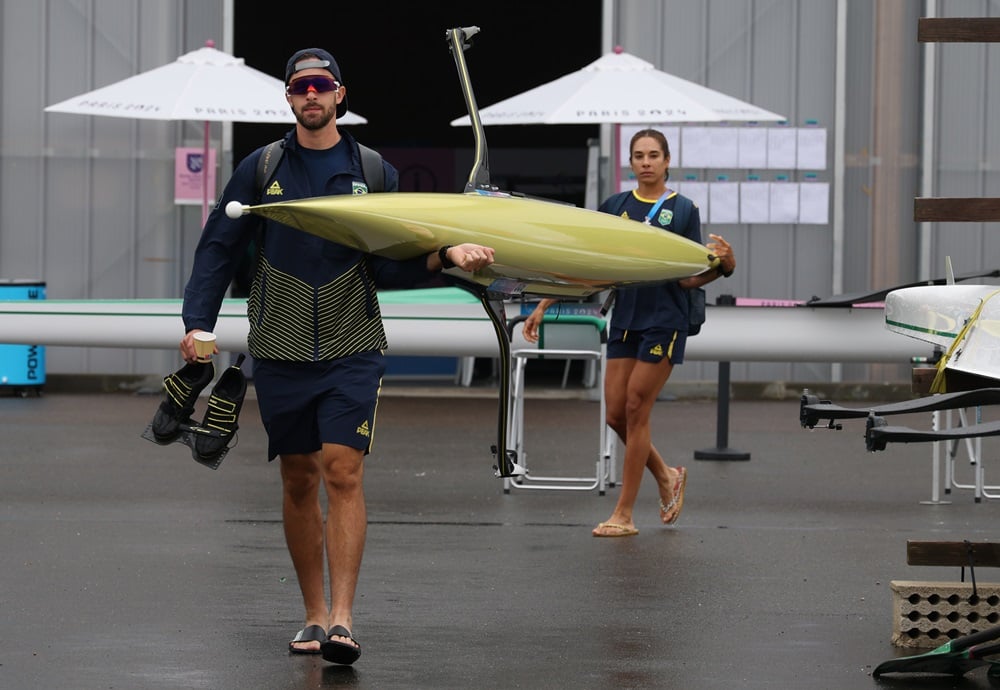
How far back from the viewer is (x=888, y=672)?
5.77 metres

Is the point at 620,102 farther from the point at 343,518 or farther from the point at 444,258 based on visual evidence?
the point at 343,518

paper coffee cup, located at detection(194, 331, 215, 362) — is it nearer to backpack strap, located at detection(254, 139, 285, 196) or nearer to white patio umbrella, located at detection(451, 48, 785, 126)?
backpack strap, located at detection(254, 139, 285, 196)

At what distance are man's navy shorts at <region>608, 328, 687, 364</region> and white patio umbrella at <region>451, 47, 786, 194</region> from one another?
18.2 feet

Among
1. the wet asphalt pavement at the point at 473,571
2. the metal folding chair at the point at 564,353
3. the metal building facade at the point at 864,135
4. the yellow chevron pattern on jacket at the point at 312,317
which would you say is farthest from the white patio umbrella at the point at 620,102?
the yellow chevron pattern on jacket at the point at 312,317

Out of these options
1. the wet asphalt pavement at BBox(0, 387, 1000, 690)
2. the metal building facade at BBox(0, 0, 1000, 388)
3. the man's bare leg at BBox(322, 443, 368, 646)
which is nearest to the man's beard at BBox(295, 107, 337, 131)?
the man's bare leg at BBox(322, 443, 368, 646)

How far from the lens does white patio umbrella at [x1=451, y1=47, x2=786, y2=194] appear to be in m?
14.3

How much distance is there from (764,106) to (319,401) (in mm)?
12032

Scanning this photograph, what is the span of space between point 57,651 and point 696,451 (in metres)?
6.87

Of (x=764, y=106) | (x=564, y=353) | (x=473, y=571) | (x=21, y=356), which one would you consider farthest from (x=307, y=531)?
(x=764, y=106)

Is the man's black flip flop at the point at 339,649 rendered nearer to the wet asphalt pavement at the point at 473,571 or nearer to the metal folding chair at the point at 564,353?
the wet asphalt pavement at the point at 473,571

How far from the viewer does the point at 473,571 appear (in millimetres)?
7688

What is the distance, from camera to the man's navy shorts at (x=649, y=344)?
870 centimetres

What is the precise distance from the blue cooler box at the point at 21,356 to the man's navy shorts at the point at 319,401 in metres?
10.6

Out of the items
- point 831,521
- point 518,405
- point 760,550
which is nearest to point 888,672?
point 760,550
